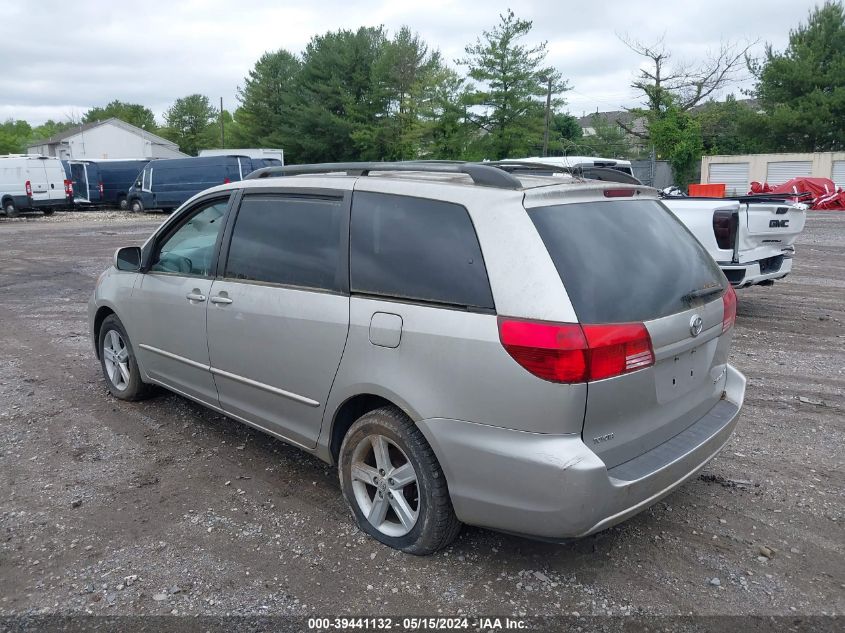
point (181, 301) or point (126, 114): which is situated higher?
point (126, 114)

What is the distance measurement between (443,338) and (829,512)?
2.40 m

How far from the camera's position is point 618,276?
2.98 m

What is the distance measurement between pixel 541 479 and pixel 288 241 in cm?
192

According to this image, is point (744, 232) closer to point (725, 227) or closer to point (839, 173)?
point (725, 227)

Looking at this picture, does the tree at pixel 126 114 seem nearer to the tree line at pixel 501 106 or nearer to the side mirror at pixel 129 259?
the tree line at pixel 501 106

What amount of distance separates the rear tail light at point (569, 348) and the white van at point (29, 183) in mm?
28527

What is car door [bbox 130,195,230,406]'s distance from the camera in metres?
4.29

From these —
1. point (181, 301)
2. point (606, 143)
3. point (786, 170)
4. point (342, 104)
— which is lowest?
point (181, 301)

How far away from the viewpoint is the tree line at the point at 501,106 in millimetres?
41941

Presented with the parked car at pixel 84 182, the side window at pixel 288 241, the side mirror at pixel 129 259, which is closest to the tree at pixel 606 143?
the parked car at pixel 84 182

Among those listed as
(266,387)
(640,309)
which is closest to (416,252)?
(640,309)

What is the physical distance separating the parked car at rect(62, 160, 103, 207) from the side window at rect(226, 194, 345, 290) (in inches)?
1220

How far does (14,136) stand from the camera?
111625mm

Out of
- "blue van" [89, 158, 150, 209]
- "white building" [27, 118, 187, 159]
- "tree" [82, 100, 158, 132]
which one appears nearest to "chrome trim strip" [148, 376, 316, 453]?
"blue van" [89, 158, 150, 209]
